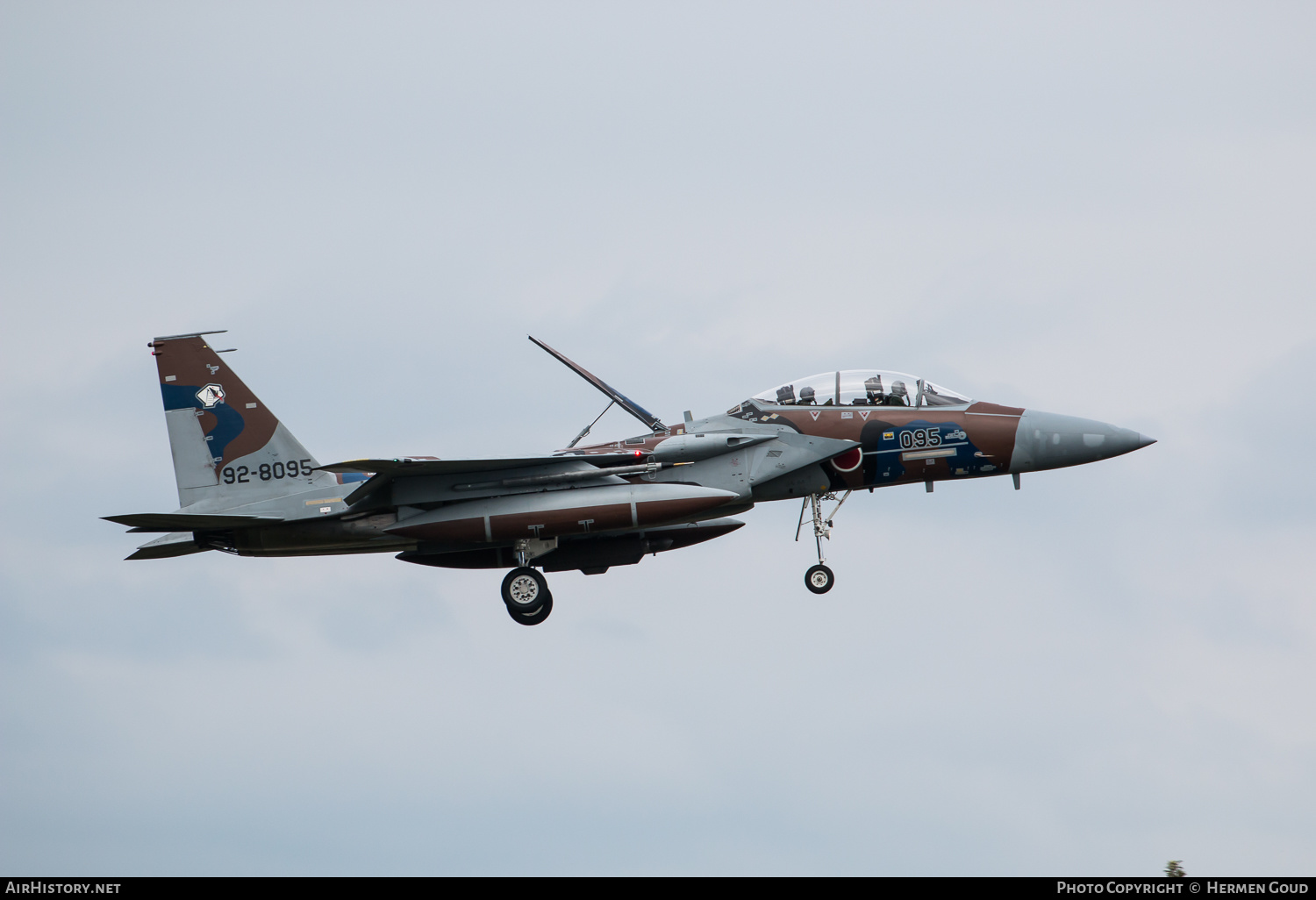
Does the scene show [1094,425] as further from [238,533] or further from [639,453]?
[238,533]

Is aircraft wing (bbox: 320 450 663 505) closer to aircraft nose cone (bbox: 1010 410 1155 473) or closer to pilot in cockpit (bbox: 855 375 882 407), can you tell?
pilot in cockpit (bbox: 855 375 882 407)

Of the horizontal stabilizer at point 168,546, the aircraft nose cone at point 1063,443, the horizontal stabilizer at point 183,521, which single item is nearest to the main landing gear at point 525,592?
the horizontal stabilizer at point 183,521

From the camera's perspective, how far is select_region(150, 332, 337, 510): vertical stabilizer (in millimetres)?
25375

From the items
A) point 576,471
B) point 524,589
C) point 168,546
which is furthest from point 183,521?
point 576,471

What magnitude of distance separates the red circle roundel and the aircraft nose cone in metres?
2.60

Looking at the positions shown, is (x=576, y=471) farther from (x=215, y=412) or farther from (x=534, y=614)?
(x=215, y=412)

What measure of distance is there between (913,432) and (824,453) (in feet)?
5.13

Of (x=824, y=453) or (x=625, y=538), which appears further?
(x=625, y=538)

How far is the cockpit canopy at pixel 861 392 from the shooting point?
2500 centimetres

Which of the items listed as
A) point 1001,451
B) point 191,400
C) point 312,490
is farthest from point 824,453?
point 191,400

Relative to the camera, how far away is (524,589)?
24.7 m

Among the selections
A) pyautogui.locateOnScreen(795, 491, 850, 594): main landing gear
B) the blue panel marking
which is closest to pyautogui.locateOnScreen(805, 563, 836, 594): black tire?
pyautogui.locateOnScreen(795, 491, 850, 594): main landing gear

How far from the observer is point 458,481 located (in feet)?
80.1

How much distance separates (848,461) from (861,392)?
123 cm
